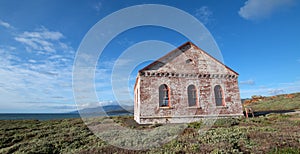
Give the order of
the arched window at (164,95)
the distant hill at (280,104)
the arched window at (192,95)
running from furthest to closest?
1. the distant hill at (280,104)
2. the arched window at (192,95)
3. the arched window at (164,95)

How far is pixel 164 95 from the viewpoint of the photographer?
14.3 m

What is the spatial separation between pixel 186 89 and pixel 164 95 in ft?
6.88

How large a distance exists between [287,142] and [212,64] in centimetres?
1049

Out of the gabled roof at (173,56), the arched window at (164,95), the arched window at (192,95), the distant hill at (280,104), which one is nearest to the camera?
the arched window at (164,95)

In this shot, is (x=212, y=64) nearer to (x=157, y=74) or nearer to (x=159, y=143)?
(x=157, y=74)

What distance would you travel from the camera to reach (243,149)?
5.59 meters

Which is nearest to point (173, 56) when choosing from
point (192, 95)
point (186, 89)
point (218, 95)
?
point (186, 89)

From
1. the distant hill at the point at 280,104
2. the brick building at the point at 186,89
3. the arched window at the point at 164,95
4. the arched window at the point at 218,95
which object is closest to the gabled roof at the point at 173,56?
the brick building at the point at 186,89

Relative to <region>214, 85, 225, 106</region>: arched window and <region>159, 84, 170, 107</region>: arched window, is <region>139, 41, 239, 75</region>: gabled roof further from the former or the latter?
<region>214, 85, 225, 106</region>: arched window

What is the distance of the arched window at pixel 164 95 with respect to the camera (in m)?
14.2

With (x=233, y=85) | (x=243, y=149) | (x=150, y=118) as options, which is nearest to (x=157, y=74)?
(x=150, y=118)

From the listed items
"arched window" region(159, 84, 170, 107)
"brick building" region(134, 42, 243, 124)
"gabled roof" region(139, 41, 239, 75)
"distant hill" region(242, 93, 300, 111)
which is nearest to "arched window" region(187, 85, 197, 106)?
"brick building" region(134, 42, 243, 124)

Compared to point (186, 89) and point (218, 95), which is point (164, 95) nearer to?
point (186, 89)

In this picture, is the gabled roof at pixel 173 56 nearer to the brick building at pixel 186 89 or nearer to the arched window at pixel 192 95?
the brick building at pixel 186 89
